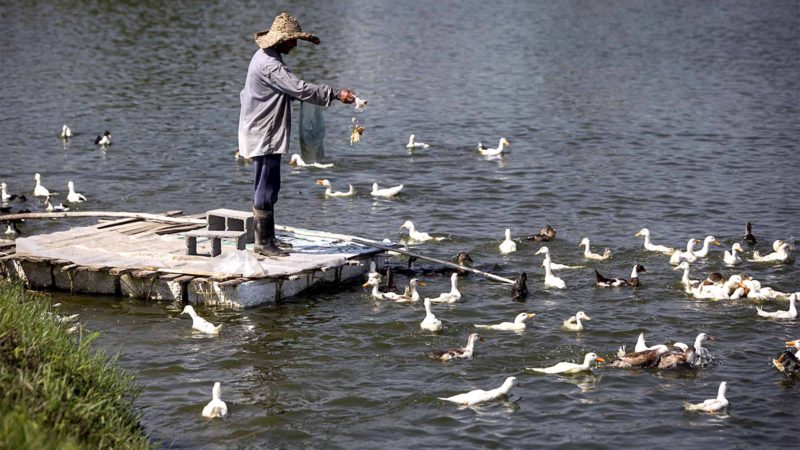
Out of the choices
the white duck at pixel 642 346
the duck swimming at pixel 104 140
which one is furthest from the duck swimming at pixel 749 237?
the duck swimming at pixel 104 140

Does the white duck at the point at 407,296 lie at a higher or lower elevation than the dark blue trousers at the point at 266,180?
lower

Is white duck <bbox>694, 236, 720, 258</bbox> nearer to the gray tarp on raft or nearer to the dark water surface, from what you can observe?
the dark water surface

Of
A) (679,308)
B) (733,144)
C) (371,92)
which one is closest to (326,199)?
(679,308)

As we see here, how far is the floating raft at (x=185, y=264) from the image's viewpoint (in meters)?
16.3

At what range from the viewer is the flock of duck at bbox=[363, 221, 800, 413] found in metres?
14.3

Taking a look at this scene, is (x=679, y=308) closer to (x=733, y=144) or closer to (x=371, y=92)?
(x=733, y=144)

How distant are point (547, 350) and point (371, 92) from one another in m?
22.3

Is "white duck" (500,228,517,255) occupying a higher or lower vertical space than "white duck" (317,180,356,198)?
lower

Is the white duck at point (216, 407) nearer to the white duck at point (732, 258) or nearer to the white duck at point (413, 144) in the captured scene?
the white duck at point (732, 258)

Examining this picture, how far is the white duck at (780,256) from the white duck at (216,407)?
9.73m

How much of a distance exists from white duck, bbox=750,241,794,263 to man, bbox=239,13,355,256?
7.21 metres

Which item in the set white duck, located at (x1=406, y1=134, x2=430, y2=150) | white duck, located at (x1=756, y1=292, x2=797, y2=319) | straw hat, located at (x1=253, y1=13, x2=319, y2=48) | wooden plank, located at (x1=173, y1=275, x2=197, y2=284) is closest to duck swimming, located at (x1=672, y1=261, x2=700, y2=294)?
white duck, located at (x1=756, y1=292, x2=797, y2=319)

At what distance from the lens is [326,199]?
2402cm

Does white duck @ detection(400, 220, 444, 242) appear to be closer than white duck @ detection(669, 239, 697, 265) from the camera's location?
No
